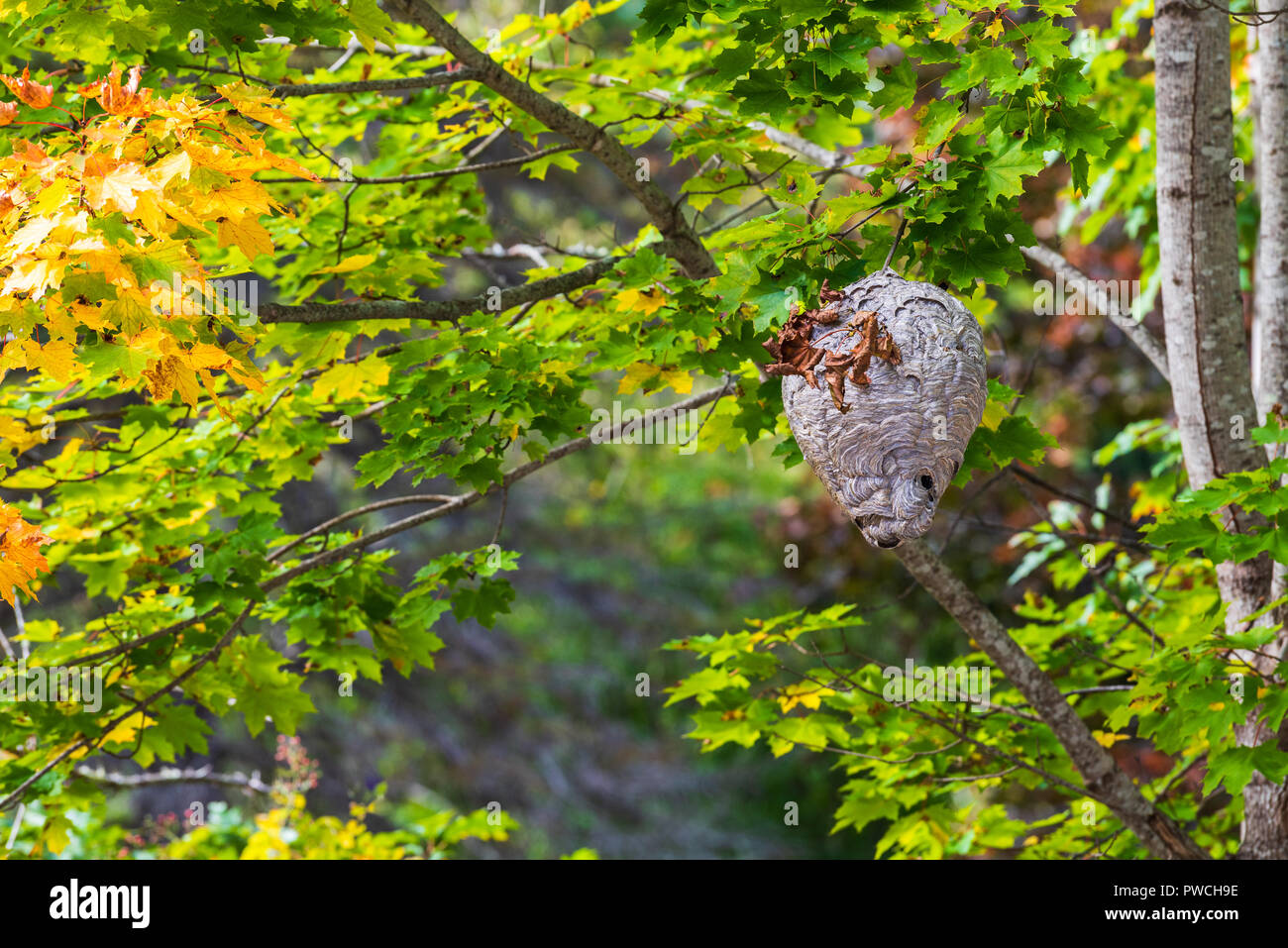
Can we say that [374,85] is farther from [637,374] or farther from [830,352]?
[830,352]

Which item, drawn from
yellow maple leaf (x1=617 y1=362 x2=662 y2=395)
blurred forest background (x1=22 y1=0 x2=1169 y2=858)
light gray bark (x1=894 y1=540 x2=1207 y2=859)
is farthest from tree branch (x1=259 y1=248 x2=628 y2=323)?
blurred forest background (x1=22 y1=0 x2=1169 y2=858)

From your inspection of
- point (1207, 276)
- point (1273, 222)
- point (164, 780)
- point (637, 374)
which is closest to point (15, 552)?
point (637, 374)

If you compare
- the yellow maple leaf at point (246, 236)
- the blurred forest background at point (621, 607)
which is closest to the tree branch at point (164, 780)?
the yellow maple leaf at point (246, 236)

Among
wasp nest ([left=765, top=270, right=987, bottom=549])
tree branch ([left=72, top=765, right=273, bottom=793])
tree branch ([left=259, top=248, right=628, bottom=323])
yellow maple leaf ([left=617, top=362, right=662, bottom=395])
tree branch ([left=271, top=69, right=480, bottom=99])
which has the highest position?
tree branch ([left=271, top=69, right=480, bottom=99])

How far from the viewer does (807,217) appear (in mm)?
2646

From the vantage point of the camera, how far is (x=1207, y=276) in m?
3.78

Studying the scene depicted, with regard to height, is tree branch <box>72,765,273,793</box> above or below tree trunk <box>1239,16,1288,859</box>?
below

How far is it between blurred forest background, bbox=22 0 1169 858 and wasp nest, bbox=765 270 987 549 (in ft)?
22.7

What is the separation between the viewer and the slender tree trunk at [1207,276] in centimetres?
370

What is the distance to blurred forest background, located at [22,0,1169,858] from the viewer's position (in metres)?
9.23

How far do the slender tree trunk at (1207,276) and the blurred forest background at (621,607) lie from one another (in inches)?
201

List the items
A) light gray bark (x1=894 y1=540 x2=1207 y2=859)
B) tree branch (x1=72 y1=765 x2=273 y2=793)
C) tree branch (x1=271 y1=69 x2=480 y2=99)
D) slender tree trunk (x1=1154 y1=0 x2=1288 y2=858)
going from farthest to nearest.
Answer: tree branch (x1=72 y1=765 x2=273 y2=793) → light gray bark (x1=894 y1=540 x2=1207 y2=859) → slender tree trunk (x1=1154 y1=0 x2=1288 y2=858) → tree branch (x1=271 y1=69 x2=480 y2=99)

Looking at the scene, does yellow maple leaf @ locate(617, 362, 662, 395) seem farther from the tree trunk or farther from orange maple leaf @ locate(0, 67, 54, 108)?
the tree trunk

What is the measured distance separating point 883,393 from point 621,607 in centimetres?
1060
